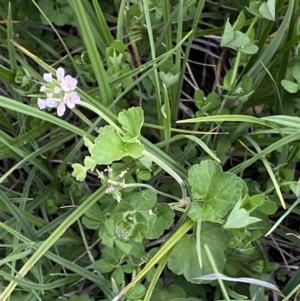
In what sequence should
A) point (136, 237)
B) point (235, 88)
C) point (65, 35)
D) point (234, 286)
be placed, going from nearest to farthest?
point (136, 237) → point (235, 88) → point (234, 286) → point (65, 35)

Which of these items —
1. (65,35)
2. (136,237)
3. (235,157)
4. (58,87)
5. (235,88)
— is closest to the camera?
(58,87)

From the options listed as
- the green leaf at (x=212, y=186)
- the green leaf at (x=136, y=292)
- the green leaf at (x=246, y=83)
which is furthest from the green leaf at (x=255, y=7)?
the green leaf at (x=136, y=292)

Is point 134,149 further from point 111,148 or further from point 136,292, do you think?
point 136,292

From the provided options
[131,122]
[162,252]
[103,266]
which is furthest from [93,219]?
[131,122]

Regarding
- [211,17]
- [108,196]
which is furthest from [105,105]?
[211,17]

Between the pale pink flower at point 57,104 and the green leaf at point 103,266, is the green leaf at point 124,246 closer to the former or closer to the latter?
the green leaf at point 103,266

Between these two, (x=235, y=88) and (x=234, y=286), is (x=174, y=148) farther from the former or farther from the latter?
(x=234, y=286)

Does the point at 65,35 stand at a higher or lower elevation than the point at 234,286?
higher

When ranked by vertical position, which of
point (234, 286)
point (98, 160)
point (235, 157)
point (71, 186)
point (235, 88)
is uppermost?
point (98, 160)
